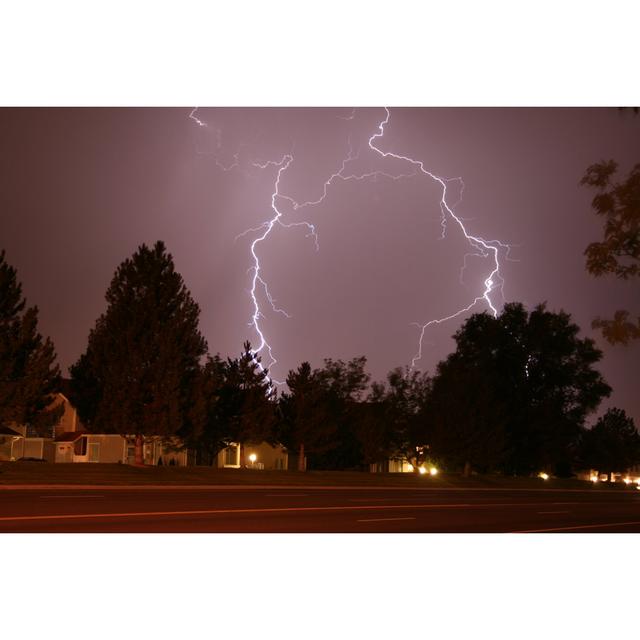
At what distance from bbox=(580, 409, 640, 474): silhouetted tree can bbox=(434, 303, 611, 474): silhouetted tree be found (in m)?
4.82

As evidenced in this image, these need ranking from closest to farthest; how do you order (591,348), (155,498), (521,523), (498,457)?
(521,523) → (155,498) → (498,457) → (591,348)

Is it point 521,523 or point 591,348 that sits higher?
point 591,348

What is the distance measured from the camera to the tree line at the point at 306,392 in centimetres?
4129

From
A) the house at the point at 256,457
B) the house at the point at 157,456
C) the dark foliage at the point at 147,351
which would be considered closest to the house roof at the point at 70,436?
the house at the point at 157,456

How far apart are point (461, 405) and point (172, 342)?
2037cm

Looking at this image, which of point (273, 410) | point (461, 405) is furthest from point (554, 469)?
point (273, 410)

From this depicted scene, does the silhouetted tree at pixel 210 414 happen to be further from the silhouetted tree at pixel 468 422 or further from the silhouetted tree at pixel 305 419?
the silhouetted tree at pixel 468 422

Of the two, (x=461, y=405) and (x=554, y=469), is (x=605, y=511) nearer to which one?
(x=461, y=405)

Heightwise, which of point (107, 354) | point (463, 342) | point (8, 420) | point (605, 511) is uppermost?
point (463, 342)

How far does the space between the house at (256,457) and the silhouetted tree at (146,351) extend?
1732 cm

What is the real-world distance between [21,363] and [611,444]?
75.5 m

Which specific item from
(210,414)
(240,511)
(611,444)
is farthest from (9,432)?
(611,444)

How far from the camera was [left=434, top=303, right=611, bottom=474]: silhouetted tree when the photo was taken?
200 feet

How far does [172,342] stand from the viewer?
41.7 m
